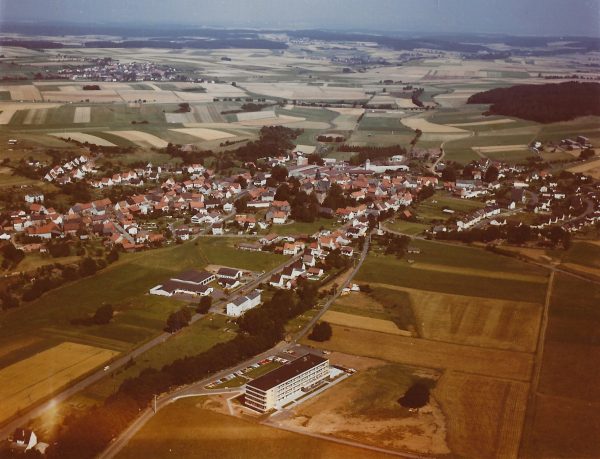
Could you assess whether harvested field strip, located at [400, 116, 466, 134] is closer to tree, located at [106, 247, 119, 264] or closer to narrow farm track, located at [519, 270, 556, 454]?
Result: narrow farm track, located at [519, 270, 556, 454]

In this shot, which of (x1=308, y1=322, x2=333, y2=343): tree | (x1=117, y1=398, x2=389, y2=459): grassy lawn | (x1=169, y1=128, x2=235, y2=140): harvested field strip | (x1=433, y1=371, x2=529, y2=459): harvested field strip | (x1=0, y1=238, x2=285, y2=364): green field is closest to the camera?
(x1=117, y1=398, x2=389, y2=459): grassy lawn

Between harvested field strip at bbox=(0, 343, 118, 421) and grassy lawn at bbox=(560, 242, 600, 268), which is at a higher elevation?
grassy lawn at bbox=(560, 242, 600, 268)

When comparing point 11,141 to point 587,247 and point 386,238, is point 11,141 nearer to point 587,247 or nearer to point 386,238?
point 386,238

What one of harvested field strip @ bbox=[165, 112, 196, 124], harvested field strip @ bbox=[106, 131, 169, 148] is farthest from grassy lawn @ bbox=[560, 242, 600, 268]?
harvested field strip @ bbox=[165, 112, 196, 124]

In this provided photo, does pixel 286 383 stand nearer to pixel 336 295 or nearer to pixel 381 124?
pixel 336 295

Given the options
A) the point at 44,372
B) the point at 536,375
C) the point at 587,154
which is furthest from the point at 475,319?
the point at 587,154
